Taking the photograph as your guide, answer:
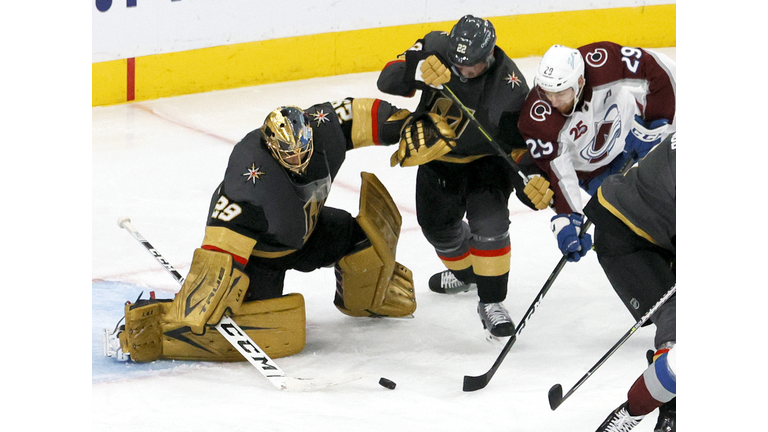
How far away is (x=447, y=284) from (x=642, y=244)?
51.6 inches

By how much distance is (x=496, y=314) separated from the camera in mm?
3570

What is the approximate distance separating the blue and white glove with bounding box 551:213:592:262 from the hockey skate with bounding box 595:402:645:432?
2.61 feet

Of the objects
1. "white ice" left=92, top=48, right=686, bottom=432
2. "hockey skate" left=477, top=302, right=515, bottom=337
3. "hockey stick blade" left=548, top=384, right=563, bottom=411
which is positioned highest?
"hockey stick blade" left=548, top=384, right=563, bottom=411

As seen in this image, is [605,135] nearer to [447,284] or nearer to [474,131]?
[474,131]

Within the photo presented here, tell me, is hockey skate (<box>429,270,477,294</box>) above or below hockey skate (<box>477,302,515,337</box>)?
below

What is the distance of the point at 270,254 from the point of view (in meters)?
3.38

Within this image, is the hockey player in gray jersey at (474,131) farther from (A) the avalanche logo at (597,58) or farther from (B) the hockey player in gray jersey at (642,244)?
(B) the hockey player in gray jersey at (642,244)

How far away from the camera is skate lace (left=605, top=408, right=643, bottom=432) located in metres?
2.55

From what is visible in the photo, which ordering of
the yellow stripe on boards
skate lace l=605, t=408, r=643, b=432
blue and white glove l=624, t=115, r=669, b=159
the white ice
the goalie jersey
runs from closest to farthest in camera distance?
1. skate lace l=605, t=408, r=643, b=432
2. the white ice
3. the goalie jersey
4. blue and white glove l=624, t=115, r=669, b=159
5. the yellow stripe on boards

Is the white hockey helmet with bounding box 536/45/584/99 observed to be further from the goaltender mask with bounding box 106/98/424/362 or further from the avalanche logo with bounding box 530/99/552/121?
the goaltender mask with bounding box 106/98/424/362

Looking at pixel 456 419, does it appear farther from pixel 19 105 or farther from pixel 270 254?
pixel 19 105

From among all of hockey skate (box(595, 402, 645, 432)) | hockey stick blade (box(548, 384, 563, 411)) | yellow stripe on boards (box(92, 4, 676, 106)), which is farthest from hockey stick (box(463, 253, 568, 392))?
yellow stripe on boards (box(92, 4, 676, 106))

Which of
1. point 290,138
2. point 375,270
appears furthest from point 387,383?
point 290,138

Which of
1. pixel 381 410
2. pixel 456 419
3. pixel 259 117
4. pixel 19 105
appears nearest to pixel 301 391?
pixel 381 410
